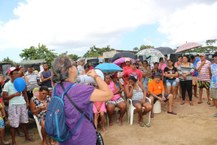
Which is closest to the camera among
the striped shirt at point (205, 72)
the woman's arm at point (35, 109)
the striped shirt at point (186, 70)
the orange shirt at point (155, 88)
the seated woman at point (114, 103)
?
the woman's arm at point (35, 109)

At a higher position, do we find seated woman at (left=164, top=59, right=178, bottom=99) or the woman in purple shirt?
the woman in purple shirt

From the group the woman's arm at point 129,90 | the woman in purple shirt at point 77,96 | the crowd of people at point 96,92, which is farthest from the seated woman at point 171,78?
the woman in purple shirt at point 77,96

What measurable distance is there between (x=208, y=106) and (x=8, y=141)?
5.78 m

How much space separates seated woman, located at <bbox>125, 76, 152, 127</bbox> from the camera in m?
6.06

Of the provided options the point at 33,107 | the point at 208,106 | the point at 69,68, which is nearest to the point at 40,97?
the point at 33,107

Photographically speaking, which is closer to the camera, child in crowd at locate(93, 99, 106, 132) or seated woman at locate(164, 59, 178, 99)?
child in crowd at locate(93, 99, 106, 132)

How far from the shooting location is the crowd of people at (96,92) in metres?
2.02

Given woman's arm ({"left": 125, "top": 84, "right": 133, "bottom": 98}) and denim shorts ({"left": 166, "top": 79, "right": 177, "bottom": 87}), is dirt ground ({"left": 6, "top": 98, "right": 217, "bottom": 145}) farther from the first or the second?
denim shorts ({"left": 166, "top": 79, "right": 177, "bottom": 87})

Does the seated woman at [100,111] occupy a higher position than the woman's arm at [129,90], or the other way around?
the woman's arm at [129,90]

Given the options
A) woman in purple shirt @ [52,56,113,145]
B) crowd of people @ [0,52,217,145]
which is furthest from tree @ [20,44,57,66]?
woman in purple shirt @ [52,56,113,145]

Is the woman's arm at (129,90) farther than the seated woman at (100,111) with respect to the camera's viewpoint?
Yes

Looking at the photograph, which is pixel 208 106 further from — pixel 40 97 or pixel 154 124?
pixel 40 97

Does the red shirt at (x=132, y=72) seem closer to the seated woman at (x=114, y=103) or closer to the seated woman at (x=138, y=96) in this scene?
the seated woman at (x=138, y=96)

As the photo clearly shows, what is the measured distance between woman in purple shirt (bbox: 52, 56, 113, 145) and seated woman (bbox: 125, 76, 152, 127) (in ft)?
13.3
